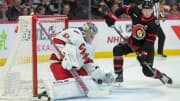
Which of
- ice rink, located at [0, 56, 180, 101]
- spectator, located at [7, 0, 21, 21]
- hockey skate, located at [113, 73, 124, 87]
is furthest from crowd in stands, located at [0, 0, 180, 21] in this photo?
hockey skate, located at [113, 73, 124, 87]

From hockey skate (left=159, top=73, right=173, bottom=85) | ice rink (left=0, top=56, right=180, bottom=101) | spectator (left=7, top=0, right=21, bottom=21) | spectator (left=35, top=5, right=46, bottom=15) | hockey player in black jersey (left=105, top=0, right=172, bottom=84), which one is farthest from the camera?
spectator (left=35, top=5, right=46, bottom=15)

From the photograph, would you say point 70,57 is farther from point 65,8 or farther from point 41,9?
point 65,8

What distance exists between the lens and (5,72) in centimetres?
349

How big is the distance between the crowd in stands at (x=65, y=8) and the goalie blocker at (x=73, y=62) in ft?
7.90

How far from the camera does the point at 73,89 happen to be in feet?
11.0

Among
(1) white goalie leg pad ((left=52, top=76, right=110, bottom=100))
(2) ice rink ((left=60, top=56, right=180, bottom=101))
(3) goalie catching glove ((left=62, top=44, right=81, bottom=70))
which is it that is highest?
(3) goalie catching glove ((left=62, top=44, right=81, bottom=70))

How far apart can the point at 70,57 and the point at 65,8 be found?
3389mm

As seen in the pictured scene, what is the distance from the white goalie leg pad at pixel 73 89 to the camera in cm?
327

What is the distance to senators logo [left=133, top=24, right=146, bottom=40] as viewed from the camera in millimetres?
3970

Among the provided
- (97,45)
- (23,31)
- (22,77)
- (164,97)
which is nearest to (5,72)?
(22,77)

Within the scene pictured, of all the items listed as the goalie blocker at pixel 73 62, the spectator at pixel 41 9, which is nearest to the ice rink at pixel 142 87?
the goalie blocker at pixel 73 62

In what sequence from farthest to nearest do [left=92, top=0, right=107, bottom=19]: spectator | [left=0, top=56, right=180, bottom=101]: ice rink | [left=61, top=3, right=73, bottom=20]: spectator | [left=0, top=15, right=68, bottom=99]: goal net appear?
1. [left=92, top=0, right=107, bottom=19]: spectator
2. [left=61, top=3, right=73, bottom=20]: spectator
3. [left=0, top=56, right=180, bottom=101]: ice rink
4. [left=0, top=15, right=68, bottom=99]: goal net

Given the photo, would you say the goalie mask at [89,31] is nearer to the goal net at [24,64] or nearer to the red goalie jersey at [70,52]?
the red goalie jersey at [70,52]

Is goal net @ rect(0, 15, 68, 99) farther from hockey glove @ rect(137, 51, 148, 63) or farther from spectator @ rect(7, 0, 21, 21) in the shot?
spectator @ rect(7, 0, 21, 21)
